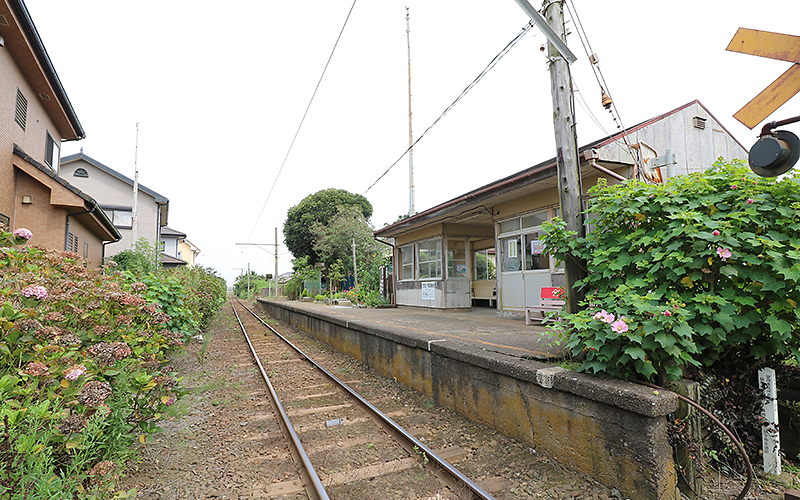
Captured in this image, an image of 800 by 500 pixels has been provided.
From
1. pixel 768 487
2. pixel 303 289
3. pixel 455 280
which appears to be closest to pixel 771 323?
pixel 768 487

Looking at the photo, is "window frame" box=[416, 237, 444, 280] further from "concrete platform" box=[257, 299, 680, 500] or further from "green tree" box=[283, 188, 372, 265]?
"green tree" box=[283, 188, 372, 265]

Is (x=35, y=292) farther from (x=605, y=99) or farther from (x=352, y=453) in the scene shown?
(x=605, y=99)

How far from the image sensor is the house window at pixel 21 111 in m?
9.48

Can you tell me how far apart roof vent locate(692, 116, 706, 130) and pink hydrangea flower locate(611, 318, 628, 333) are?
8.41 m

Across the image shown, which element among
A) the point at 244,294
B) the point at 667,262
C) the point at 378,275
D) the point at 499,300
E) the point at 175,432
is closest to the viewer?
the point at 667,262

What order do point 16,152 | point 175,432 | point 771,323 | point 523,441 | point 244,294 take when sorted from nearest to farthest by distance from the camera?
1. point 771,323
2. point 523,441
3. point 175,432
4. point 16,152
5. point 244,294

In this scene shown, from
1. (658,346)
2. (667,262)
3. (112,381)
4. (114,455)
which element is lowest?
(114,455)

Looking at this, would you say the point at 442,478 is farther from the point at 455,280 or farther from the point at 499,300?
the point at 455,280

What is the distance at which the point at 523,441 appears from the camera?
151 inches

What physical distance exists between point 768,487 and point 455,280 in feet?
33.3

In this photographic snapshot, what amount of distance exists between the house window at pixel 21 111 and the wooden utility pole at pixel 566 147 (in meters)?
11.7

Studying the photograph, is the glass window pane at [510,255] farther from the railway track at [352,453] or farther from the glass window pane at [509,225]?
the railway track at [352,453]

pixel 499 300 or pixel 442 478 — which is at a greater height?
pixel 499 300

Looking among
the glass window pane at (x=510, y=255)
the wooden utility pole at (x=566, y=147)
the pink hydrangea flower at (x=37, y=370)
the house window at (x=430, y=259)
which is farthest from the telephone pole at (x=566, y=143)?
the house window at (x=430, y=259)
